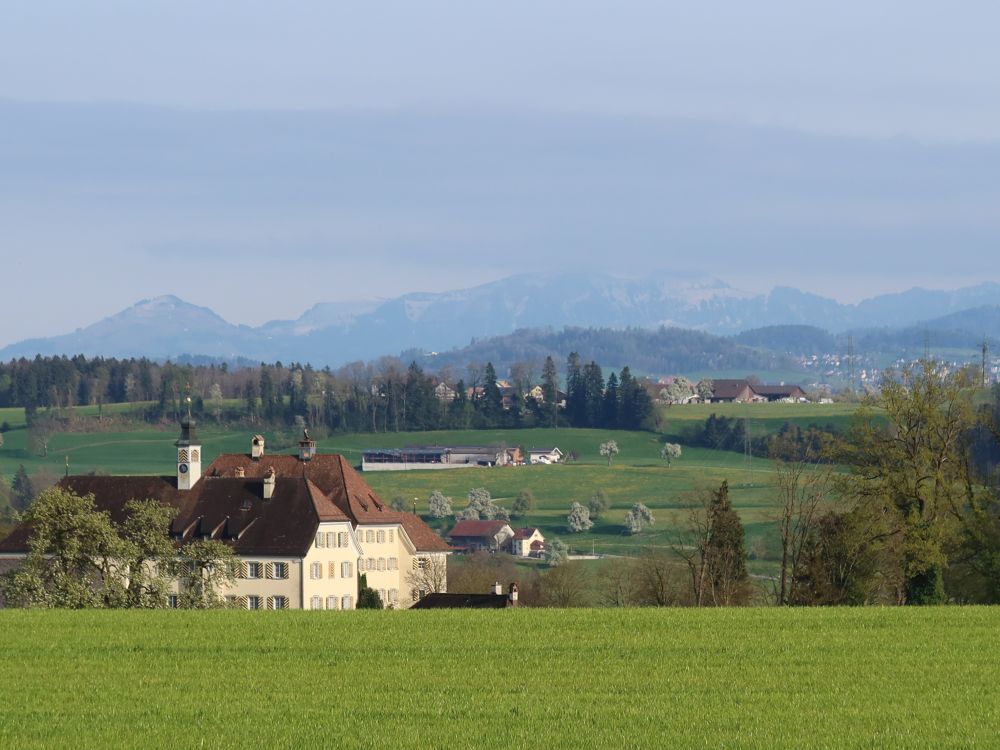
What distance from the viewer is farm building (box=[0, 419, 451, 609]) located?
96.8 metres

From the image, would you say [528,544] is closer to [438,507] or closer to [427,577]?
[438,507]

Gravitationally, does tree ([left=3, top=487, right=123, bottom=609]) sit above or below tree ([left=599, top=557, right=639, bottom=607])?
above

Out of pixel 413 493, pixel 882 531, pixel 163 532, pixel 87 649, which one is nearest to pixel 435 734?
pixel 87 649

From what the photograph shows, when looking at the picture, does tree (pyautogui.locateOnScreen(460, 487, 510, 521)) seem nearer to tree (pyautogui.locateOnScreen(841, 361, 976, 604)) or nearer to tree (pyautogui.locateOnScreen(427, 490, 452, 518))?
tree (pyautogui.locateOnScreen(427, 490, 452, 518))

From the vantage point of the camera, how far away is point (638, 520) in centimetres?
16875

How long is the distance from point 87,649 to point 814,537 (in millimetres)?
45780

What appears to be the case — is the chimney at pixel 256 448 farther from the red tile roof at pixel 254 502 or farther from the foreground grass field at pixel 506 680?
the foreground grass field at pixel 506 680

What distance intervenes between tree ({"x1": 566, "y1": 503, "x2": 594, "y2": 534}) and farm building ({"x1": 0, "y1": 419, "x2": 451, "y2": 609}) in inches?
2274

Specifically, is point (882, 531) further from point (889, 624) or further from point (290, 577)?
Result: point (290, 577)

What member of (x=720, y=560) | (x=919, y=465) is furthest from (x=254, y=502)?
(x=919, y=465)

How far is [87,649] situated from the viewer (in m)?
39.9

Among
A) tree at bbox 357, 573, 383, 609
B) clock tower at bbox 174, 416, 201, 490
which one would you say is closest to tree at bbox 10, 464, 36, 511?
clock tower at bbox 174, 416, 201, 490

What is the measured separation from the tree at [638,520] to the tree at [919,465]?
3844 inches

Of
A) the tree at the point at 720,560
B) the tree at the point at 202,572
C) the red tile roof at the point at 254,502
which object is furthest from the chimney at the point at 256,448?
the tree at the point at 202,572
